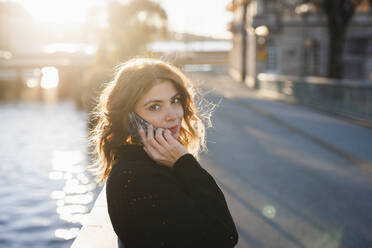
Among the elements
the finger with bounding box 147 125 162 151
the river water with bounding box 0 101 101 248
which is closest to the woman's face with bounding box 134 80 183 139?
the finger with bounding box 147 125 162 151

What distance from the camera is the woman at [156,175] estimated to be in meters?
1.78

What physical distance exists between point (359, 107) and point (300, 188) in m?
8.21

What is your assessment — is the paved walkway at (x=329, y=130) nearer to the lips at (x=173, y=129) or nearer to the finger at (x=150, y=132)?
the lips at (x=173, y=129)

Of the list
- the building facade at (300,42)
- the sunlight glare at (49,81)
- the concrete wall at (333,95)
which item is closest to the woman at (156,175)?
the concrete wall at (333,95)

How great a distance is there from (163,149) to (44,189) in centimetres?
894

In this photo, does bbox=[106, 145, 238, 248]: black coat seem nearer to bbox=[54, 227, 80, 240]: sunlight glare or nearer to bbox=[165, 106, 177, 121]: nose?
bbox=[165, 106, 177, 121]: nose

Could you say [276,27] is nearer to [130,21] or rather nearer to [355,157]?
[130,21]

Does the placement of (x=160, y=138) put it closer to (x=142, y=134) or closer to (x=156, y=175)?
(x=142, y=134)

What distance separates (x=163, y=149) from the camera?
1976 mm

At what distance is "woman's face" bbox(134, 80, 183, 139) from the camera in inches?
83.2

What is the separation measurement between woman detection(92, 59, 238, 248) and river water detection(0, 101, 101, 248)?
5.41 m

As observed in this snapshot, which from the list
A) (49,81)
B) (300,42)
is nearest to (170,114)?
(300,42)

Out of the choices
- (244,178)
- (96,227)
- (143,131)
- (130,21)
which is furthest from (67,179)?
(130,21)

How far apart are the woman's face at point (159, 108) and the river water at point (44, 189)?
5471mm
